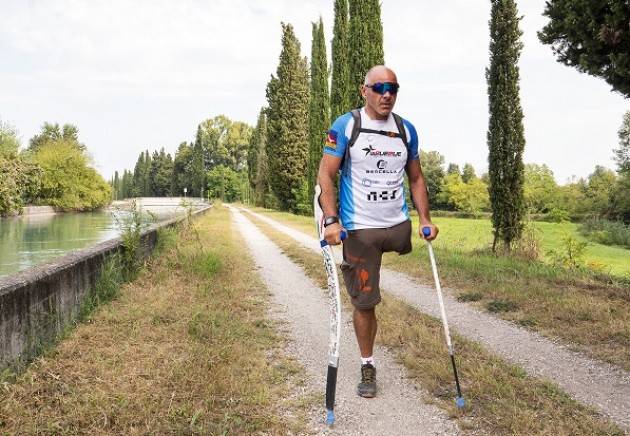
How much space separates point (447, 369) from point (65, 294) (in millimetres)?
3412

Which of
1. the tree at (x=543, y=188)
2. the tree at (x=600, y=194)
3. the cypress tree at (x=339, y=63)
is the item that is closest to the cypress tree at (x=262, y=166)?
the tree at (x=543, y=188)

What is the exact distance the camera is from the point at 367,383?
333cm

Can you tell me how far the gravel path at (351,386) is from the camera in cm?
282

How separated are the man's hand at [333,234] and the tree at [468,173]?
70.4 m

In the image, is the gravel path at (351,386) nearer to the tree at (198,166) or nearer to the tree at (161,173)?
the tree at (198,166)

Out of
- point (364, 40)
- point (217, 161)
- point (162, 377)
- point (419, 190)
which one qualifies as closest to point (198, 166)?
point (217, 161)

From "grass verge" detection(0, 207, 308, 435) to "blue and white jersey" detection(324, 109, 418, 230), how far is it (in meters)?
1.28

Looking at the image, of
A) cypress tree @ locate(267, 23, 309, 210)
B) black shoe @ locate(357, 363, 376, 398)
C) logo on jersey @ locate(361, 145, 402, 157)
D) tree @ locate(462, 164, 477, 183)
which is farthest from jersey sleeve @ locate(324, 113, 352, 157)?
tree @ locate(462, 164, 477, 183)

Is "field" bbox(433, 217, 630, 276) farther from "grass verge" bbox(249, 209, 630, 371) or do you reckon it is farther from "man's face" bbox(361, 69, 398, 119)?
"man's face" bbox(361, 69, 398, 119)

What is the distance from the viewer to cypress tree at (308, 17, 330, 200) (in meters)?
29.2

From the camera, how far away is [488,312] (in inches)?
225

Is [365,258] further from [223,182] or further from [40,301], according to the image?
[223,182]

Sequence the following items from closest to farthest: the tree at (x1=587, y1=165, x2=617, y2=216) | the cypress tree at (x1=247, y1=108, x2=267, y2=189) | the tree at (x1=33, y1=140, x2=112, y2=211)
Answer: the tree at (x1=587, y1=165, x2=617, y2=216) < the tree at (x1=33, y1=140, x2=112, y2=211) < the cypress tree at (x1=247, y1=108, x2=267, y2=189)

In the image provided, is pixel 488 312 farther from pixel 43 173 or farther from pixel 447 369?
pixel 43 173
